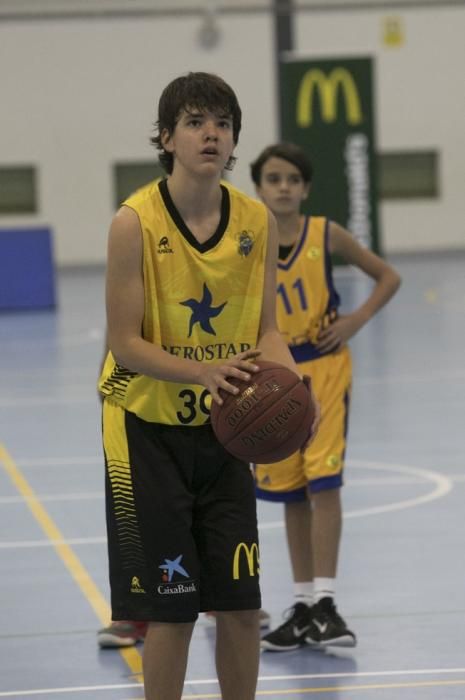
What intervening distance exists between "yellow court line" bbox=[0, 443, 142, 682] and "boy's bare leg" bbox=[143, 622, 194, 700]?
115 centimetres

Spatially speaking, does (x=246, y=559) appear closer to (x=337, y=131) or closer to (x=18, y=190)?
(x=337, y=131)

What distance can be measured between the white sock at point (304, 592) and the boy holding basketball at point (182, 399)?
147 centimetres

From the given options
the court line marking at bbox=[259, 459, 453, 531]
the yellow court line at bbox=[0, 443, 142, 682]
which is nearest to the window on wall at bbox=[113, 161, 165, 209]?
the yellow court line at bbox=[0, 443, 142, 682]

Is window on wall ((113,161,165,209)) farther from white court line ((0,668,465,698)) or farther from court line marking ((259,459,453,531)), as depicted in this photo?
white court line ((0,668,465,698))

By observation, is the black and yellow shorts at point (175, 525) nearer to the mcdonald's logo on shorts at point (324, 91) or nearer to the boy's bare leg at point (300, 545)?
the boy's bare leg at point (300, 545)

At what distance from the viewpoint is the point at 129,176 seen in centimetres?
2545

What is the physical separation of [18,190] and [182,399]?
72.0 ft

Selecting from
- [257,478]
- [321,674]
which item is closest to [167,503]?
[321,674]

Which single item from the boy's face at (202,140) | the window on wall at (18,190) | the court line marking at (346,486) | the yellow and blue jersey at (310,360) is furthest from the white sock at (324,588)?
the window on wall at (18,190)

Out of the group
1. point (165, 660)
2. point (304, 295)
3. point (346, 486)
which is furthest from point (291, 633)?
point (346, 486)

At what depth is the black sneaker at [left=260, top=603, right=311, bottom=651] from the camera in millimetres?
5082

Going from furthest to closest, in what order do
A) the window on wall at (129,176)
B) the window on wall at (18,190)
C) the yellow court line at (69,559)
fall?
the window on wall at (129,176) < the window on wall at (18,190) < the yellow court line at (69,559)

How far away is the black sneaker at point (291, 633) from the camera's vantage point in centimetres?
508

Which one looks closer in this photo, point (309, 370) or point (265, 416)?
point (265, 416)
